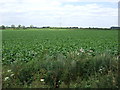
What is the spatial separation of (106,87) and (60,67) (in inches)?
54.2

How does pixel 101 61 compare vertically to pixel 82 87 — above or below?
above

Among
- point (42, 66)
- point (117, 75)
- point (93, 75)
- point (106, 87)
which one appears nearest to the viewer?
point (106, 87)

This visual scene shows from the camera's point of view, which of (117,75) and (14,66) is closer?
(117,75)

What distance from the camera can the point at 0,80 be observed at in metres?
4.57

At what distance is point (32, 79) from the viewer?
15.5 feet

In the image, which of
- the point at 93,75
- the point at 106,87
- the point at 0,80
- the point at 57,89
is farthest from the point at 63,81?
the point at 0,80

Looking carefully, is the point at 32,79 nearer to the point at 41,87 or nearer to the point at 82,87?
the point at 41,87

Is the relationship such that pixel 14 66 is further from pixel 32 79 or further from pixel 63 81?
pixel 63 81

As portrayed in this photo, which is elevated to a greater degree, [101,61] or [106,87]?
[101,61]

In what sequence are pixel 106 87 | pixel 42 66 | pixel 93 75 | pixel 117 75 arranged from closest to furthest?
pixel 106 87, pixel 117 75, pixel 93 75, pixel 42 66

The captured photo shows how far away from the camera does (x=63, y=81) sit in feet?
14.9

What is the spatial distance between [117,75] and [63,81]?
1240mm

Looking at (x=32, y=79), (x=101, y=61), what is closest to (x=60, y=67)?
(x=32, y=79)

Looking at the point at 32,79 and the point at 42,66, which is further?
the point at 42,66
